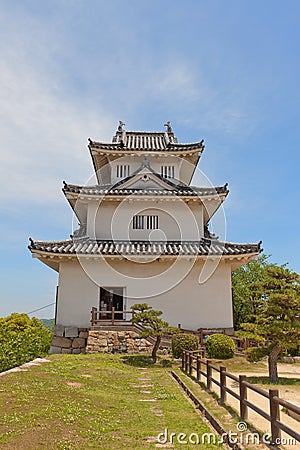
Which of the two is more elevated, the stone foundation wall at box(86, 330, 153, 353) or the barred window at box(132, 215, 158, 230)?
the barred window at box(132, 215, 158, 230)

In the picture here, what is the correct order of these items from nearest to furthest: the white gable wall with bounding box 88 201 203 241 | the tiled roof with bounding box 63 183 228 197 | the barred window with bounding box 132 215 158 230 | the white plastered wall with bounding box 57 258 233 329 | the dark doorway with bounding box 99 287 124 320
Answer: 1. the white plastered wall with bounding box 57 258 233 329
2. the dark doorway with bounding box 99 287 124 320
3. the tiled roof with bounding box 63 183 228 197
4. the white gable wall with bounding box 88 201 203 241
5. the barred window with bounding box 132 215 158 230

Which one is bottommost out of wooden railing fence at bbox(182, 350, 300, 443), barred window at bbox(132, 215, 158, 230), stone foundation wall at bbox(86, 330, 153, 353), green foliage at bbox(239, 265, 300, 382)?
wooden railing fence at bbox(182, 350, 300, 443)

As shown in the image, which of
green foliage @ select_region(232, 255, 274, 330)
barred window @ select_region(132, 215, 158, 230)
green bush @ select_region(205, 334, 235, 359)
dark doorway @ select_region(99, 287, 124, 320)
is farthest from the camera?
green foliage @ select_region(232, 255, 274, 330)

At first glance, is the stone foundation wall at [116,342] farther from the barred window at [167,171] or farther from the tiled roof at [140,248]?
the barred window at [167,171]

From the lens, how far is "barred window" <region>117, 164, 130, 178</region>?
23.6 meters

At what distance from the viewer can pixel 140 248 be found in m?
19.6

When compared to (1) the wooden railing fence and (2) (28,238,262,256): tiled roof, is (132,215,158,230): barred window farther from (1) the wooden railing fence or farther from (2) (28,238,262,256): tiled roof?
(1) the wooden railing fence

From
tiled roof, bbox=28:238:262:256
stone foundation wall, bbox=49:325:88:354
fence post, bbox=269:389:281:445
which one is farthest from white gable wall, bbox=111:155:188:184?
fence post, bbox=269:389:281:445

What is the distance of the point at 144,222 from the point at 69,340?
297 inches

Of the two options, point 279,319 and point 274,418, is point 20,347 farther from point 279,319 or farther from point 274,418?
point 274,418

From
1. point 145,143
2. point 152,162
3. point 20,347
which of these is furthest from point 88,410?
point 145,143

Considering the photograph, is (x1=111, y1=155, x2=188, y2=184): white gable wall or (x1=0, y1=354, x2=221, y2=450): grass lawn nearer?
(x1=0, y1=354, x2=221, y2=450): grass lawn

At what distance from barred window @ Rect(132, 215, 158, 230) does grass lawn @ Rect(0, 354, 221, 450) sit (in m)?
10.5

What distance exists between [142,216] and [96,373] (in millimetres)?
11138
